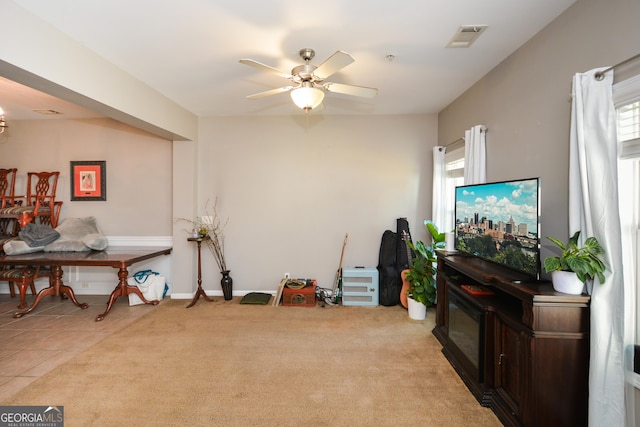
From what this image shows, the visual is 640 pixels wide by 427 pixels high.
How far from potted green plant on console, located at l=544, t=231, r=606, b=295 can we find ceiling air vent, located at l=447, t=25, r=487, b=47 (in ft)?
5.09

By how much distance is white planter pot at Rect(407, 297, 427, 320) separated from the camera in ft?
11.0

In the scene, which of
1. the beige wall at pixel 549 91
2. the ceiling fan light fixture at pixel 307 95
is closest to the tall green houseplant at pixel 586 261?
the beige wall at pixel 549 91

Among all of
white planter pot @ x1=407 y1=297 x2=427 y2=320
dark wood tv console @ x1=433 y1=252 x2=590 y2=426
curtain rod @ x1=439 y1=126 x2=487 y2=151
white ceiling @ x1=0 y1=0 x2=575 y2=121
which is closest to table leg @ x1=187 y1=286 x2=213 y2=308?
white ceiling @ x1=0 y1=0 x2=575 y2=121

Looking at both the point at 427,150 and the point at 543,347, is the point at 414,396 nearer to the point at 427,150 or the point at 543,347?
the point at 543,347

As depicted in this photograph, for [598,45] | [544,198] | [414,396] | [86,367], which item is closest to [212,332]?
[86,367]

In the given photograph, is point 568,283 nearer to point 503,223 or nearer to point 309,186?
point 503,223

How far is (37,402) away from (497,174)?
13.2 ft

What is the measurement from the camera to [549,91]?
203 centimetres

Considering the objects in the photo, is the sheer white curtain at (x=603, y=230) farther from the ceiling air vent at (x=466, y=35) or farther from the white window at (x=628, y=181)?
the ceiling air vent at (x=466, y=35)

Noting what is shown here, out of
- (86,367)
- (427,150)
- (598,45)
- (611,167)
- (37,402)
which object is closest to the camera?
(611,167)

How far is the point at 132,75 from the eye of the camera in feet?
9.32

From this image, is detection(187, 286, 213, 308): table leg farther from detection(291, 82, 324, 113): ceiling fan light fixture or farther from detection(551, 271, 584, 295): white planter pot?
detection(551, 271, 584, 295): white planter pot

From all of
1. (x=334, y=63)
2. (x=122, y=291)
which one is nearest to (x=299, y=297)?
(x=122, y=291)

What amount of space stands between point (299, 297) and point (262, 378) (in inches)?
63.7
